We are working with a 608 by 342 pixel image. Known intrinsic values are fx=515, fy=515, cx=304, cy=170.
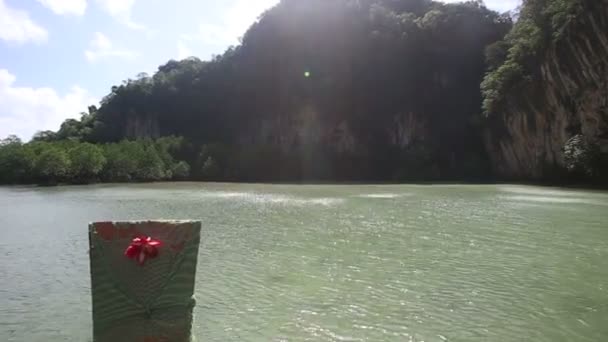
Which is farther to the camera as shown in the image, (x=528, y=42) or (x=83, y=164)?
(x=83, y=164)

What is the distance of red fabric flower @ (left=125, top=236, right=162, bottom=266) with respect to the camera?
4461 millimetres

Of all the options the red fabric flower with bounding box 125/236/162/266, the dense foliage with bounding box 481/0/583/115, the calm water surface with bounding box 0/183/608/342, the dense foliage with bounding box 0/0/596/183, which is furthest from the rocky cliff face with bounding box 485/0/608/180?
the red fabric flower with bounding box 125/236/162/266

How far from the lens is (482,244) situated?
43.9 feet

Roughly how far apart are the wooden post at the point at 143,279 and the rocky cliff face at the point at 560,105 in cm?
4275

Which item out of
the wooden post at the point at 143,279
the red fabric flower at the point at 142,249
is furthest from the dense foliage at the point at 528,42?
the red fabric flower at the point at 142,249

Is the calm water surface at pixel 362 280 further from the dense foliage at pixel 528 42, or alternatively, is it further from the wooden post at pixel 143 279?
the dense foliage at pixel 528 42

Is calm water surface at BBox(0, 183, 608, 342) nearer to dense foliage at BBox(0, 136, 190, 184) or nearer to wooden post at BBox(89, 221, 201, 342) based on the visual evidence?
wooden post at BBox(89, 221, 201, 342)

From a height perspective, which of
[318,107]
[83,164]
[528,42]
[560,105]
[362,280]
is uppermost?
[528,42]

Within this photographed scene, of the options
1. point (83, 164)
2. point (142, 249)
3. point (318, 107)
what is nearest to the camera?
point (142, 249)

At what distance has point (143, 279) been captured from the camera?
15.2ft

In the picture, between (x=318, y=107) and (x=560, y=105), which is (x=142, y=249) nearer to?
(x=560, y=105)

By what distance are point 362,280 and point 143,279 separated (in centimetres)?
545

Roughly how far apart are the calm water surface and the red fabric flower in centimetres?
220

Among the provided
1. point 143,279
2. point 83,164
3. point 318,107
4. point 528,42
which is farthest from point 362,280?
point 318,107
